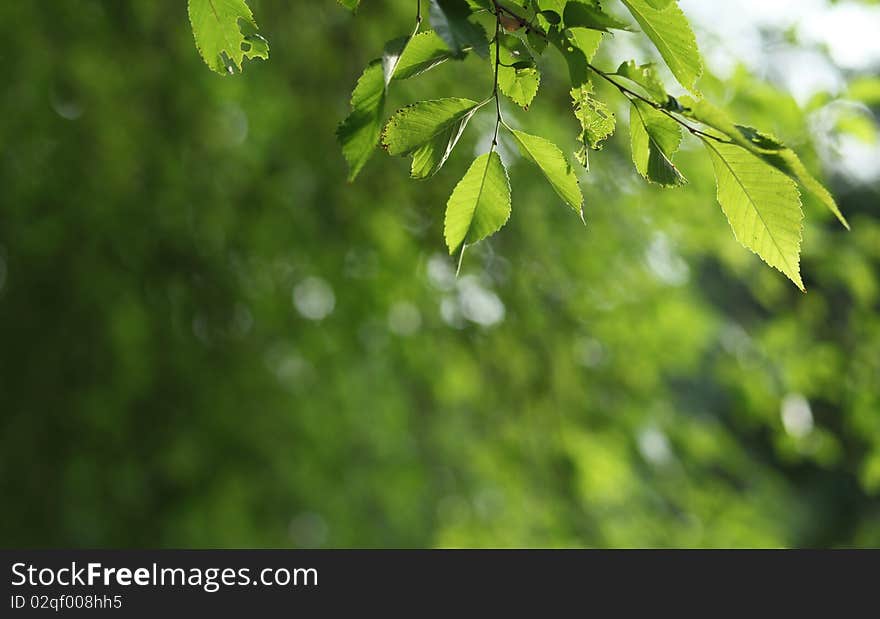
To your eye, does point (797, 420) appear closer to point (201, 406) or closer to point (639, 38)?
point (639, 38)

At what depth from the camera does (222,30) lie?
0.87m

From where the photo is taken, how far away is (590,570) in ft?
10.8

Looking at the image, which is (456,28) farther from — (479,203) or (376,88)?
(479,203)

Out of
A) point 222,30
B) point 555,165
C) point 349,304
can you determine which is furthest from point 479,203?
point 349,304

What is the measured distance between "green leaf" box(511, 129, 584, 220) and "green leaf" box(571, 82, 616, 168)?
2 centimetres

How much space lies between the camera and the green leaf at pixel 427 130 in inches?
32.3

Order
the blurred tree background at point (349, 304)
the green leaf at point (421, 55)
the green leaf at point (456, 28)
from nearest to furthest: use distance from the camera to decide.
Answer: the green leaf at point (456, 28), the green leaf at point (421, 55), the blurred tree background at point (349, 304)

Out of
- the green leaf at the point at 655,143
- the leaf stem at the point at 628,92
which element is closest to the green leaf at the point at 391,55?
the leaf stem at the point at 628,92

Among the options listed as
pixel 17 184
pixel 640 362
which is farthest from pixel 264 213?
pixel 640 362

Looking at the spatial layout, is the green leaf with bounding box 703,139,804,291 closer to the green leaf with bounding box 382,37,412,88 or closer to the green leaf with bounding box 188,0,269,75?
the green leaf with bounding box 382,37,412,88

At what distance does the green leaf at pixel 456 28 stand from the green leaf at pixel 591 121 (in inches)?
5.3

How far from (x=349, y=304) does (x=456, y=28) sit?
3377 mm

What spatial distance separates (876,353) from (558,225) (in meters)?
1.24

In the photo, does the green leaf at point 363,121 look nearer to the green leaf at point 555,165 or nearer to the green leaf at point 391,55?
the green leaf at point 391,55
